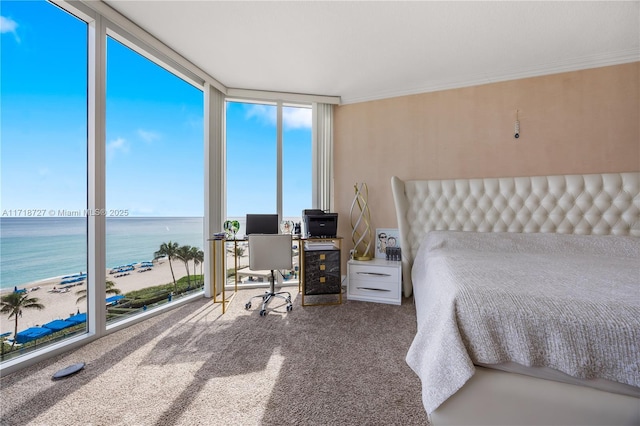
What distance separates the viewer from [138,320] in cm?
224

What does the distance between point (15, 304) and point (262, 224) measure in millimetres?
1957

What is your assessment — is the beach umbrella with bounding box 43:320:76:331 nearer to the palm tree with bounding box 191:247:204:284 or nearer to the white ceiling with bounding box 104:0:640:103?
the palm tree with bounding box 191:247:204:284

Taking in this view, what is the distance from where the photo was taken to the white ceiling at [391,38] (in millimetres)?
1856

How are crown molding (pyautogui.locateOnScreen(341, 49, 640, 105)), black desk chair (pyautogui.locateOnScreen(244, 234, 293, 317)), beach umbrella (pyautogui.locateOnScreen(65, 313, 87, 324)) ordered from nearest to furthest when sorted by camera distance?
beach umbrella (pyautogui.locateOnScreen(65, 313, 87, 324)) < crown molding (pyautogui.locateOnScreen(341, 49, 640, 105)) < black desk chair (pyautogui.locateOnScreen(244, 234, 293, 317))

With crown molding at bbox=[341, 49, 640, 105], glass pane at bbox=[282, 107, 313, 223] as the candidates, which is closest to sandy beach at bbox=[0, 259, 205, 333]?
glass pane at bbox=[282, 107, 313, 223]

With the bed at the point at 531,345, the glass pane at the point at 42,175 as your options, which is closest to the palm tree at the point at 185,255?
the glass pane at the point at 42,175

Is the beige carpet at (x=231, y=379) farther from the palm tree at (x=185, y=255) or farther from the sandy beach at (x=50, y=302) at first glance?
Result: the palm tree at (x=185, y=255)

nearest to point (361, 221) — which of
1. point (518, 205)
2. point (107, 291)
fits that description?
point (518, 205)

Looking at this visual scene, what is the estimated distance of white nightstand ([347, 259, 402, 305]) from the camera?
271cm

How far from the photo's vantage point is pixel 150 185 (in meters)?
2.81

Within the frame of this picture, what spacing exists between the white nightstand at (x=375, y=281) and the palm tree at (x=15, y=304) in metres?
2.70

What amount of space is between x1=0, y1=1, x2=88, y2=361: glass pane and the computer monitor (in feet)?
4.70

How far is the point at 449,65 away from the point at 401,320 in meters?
2.72

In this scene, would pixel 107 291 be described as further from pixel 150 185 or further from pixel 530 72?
pixel 530 72
